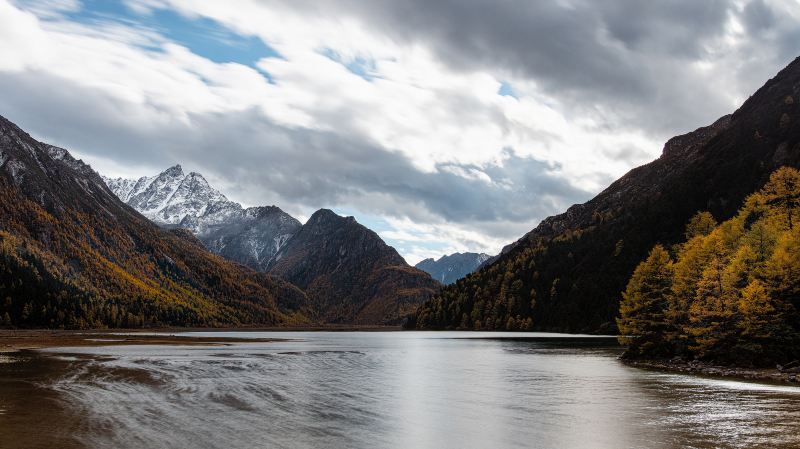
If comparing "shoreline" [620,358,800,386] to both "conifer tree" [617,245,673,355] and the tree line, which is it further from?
"conifer tree" [617,245,673,355]

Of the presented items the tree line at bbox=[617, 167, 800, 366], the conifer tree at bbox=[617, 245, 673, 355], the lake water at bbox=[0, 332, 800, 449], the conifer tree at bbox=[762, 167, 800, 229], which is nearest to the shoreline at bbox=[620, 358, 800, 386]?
the tree line at bbox=[617, 167, 800, 366]

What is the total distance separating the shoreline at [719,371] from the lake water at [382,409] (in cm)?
403

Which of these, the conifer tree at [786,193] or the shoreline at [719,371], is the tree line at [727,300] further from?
the conifer tree at [786,193]

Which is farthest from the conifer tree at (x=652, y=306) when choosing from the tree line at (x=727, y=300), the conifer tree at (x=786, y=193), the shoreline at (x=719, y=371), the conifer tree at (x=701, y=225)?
the conifer tree at (x=701, y=225)

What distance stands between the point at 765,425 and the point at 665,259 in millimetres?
68218

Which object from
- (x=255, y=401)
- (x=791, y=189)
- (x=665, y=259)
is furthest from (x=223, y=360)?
(x=791, y=189)

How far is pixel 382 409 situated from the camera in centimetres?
5038

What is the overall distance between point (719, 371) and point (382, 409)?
50448 millimetres

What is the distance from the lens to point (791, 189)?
400ft

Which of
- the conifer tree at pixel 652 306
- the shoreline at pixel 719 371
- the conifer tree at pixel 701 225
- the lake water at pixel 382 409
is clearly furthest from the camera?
the conifer tree at pixel 701 225

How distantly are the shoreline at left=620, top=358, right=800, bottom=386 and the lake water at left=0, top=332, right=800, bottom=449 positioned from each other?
4028 millimetres

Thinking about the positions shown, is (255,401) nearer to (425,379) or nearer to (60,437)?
(60,437)

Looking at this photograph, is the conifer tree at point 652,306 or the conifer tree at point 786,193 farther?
the conifer tree at point 786,193

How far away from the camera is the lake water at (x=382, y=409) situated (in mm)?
36500
